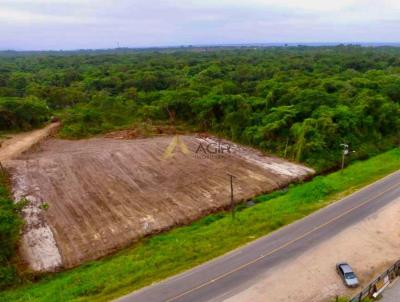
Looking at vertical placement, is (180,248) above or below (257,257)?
below

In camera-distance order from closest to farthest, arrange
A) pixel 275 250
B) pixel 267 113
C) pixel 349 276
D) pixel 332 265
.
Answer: pixel 349 276 < pixel 332 265 < pixel 275 250 < pixel 267 113

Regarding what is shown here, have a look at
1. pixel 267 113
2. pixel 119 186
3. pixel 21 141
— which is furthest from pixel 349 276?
pixel 21 141

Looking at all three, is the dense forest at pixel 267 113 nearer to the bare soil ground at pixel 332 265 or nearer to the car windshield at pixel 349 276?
the bare soil ground at pixel 332 265

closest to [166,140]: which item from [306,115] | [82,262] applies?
[306,115]

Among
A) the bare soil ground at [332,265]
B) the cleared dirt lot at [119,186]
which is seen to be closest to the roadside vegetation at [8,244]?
the cleared dirt lot at [119,186]

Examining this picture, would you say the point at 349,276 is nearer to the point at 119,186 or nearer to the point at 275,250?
the point at 275,250

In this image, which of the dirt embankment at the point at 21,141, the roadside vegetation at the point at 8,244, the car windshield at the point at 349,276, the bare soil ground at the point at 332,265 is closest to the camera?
the bare soil ground at the point at 332,265
